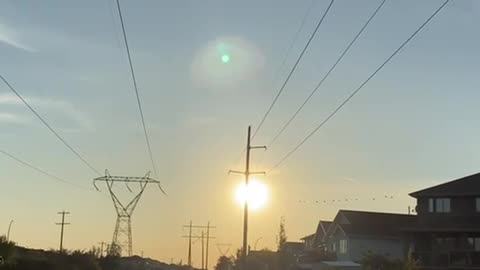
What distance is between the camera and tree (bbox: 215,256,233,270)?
386 feet

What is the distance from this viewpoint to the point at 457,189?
182 feet

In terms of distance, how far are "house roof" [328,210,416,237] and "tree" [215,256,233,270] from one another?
46.0 meters

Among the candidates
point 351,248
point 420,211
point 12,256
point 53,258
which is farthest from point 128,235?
point 12,256

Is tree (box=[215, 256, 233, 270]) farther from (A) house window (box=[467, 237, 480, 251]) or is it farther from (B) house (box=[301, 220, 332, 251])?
(A) house window (box=[467, 237, 480, 251])

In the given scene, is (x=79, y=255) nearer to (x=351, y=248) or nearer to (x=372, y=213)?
(x=351, y=248)

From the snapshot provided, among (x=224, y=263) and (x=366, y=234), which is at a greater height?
(x=366, y=234)

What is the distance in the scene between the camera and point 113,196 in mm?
58188

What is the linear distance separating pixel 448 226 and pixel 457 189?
9.91 feet

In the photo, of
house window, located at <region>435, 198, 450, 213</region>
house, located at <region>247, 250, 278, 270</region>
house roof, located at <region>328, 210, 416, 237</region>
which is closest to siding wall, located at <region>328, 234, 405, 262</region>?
house roof, located at <region>328, 210, 416, 237</region>

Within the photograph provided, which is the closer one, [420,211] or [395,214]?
[420,211]

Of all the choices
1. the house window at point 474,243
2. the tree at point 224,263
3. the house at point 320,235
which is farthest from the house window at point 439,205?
the tree at point 224,263

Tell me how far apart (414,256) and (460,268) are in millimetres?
3106

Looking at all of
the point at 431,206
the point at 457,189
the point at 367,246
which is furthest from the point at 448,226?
the point at 367,246

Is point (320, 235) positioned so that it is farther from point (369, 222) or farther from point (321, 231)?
point (369, 222)
